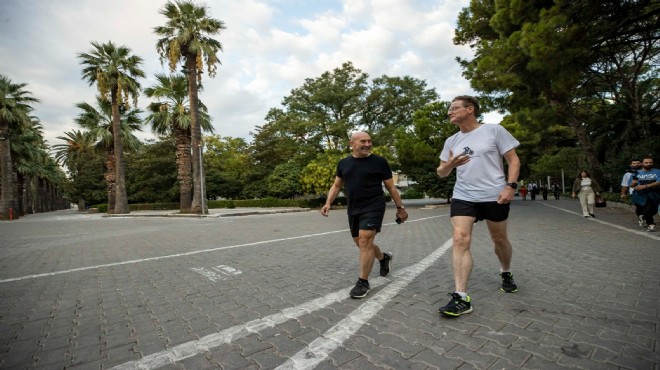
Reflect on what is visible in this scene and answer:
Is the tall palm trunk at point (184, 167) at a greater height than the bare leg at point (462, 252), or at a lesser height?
greater

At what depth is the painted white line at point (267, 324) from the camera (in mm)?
2291

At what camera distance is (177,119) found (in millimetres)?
24406

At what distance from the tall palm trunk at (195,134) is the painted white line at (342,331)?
18804mm

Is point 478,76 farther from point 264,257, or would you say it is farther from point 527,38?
point 264,257

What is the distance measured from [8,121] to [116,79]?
7.68 meters

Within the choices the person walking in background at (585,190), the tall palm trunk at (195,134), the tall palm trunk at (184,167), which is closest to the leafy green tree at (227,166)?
the tall palm trunk at (184,167)

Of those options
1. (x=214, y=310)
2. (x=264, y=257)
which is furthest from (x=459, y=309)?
(x=264, y=257)

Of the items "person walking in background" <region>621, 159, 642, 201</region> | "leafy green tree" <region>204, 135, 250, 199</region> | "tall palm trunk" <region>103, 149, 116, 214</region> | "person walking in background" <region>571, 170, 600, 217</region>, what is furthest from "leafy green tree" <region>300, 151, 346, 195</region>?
"person walking in background" <region>621, 159, 642, 201</region>

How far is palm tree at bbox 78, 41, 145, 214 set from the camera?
981 inches

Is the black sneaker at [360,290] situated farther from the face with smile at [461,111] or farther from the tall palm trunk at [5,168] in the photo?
the tall palm trunk at [5,168]

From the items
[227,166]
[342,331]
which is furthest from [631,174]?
[227,166]

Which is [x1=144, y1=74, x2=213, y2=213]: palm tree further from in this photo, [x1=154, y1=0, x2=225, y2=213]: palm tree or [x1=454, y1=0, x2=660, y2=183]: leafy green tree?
[x1=454, y1=0, x2=660, y2=183]: leafy green tree

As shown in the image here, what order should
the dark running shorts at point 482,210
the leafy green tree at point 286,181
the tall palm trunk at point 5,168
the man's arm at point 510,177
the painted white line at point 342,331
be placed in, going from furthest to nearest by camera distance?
the leafy green tree at point 286,181 < the tall palm trunk at point 5,168 < the dark running shorts at point 482,210 < the man's arm at point 510,177 < the painted white line at point 342,331

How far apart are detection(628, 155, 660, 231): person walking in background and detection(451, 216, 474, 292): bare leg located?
24.1 feet
